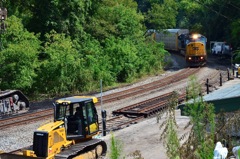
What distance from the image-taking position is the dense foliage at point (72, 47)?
28.3 metres

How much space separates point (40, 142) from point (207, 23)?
5454 cm

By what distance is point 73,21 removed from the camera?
34.1 metres

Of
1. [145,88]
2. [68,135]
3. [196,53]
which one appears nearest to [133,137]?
[68,135]

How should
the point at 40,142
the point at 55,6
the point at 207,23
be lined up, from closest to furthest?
the point at 40,142, the point at 55,6, the point at 207,23

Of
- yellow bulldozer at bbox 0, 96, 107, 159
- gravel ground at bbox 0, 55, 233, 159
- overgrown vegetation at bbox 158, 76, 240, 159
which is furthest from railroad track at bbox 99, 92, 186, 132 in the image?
overgrown vegetation at bbox 158, 76, 240, 159

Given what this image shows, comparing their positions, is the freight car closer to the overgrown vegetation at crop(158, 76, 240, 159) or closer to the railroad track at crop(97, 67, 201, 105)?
the railroad track at crop(97, 67, 201, 105)

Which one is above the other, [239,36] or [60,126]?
[239,36]

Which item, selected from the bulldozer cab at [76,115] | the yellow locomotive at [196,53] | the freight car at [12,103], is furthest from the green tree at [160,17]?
the bulldozer cab at [76,115]

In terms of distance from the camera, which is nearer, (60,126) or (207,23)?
(60,126)

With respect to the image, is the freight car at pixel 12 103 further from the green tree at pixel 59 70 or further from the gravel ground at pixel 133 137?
the green tree at pixel 59 70

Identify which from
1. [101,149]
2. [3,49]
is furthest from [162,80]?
[101,149]

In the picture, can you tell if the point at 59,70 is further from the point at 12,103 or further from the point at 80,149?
the point at 80,149

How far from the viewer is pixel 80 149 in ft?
43.7

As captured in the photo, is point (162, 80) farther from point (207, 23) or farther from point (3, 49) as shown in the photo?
point (207, 23)
